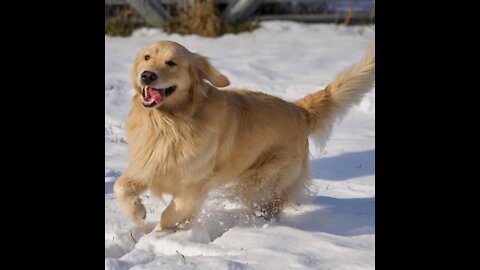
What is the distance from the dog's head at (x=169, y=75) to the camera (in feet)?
13.8

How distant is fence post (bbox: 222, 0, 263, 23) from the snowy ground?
1341 mm

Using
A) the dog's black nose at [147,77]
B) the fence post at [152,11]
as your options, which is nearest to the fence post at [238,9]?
the fence post at [152,11]

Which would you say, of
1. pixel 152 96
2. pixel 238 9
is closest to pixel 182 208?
pixel 152 96

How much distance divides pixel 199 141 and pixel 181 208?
48 cm

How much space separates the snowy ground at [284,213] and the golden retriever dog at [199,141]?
200 millimetres

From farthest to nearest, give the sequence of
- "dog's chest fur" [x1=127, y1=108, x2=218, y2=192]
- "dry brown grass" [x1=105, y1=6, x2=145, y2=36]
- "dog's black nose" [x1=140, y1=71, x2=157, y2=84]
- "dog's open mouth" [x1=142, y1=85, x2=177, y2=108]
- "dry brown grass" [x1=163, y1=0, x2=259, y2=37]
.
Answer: "dry brown grass" [x1=105, y1=6, x2=145, y2=36]
"dry brown grass" [x1=163, y1=0, x2=259, y2=37]
"dog's chest fur" [x1=127, y1=108, x2=218, y2=192]
"dog's open mouth" [x1=142, y1=85, x2=177, y2=108]
"dog's black nose" [x1=140, y1=71, x2=157, y2=84]

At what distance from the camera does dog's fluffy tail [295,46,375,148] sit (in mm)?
5520

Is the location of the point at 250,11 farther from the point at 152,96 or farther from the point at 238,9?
the point at 152,96

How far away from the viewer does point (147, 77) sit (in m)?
4.11

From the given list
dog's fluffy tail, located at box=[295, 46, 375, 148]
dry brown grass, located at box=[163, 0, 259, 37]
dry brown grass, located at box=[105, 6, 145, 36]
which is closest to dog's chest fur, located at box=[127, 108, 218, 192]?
dog's fluffy tail, located at box=[295, 46, 375, 148]

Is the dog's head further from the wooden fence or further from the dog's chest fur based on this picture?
the wooden fence

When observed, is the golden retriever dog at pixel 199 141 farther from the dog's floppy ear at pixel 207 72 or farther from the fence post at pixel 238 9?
the fence post at pixel 238 9
